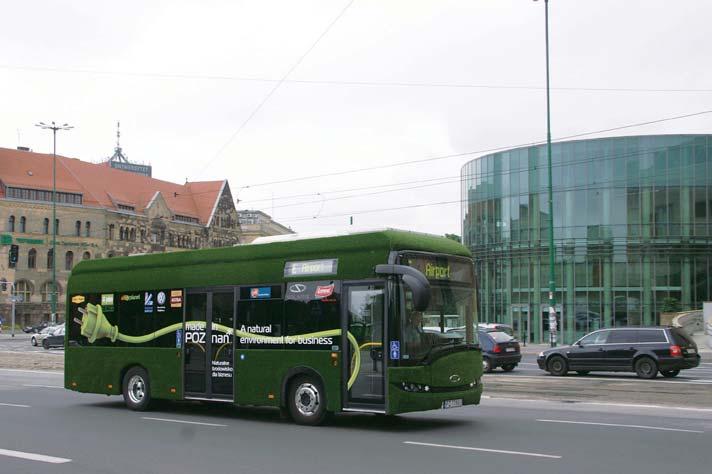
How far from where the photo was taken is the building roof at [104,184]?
92.1m

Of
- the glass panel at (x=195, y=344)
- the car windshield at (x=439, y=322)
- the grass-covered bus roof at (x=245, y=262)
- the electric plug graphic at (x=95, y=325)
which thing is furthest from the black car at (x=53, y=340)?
the car windshield at (x=439, y=322)

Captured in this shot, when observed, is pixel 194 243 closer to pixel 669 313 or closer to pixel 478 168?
pixel 478 168

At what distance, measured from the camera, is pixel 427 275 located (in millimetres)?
13039

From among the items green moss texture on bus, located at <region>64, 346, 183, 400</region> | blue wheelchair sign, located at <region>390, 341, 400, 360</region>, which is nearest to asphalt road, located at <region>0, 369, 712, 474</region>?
green moss texture on bus, located at <region>64, 346, 183, 400</region>

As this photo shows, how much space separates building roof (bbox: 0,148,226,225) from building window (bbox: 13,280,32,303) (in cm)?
1016

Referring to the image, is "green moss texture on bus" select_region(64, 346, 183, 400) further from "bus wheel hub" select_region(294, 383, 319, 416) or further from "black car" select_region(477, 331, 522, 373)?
"black car" select_region(477, 331, 522, 373)

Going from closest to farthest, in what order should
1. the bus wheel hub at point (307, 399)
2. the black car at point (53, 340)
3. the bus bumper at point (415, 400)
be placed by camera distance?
the bus bumper at point (415, 400) → the bus wheel hub at point (307, 399) → the black car at point (53, 340)

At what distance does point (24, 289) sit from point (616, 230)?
65420mm

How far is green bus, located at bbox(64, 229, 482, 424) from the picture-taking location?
41.3ft

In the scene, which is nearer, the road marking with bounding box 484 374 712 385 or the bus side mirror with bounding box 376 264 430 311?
the bus side mirror with bounding box 376 264 430 311

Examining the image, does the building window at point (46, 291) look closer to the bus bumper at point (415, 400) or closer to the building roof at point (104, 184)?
the building roof at point (104, 184)

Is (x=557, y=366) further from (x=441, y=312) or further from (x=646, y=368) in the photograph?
(x=441, y=312)

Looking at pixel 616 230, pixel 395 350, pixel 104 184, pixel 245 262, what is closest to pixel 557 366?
pixel 245 262

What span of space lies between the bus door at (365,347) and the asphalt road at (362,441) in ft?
1.79
